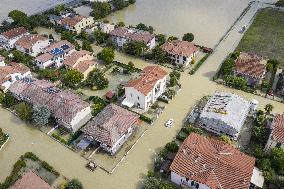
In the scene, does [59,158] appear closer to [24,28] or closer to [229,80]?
[229,80]

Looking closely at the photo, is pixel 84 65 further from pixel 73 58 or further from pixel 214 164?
pixel 214 164

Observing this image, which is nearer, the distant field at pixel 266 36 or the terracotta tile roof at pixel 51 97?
the terracotta tile roof at pixel 51 97

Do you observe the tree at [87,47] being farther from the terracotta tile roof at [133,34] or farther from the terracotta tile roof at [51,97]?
the terracotta tile roof at [51,97]

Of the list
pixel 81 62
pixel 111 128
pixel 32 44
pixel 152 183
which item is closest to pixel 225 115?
pixel 152 183

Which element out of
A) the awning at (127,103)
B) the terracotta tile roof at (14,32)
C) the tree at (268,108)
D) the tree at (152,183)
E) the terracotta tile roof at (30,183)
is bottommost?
the awning at (127,103)

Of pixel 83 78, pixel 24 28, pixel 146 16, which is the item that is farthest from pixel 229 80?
pixel 24 28

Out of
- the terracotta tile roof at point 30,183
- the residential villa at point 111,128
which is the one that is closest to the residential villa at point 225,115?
the residential villa at point 111,128
